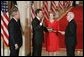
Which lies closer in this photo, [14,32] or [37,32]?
[14,32]

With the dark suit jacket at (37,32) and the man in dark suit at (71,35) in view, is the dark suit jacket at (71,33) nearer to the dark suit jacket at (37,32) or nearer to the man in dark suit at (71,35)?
the man in dark suit at (71,35)

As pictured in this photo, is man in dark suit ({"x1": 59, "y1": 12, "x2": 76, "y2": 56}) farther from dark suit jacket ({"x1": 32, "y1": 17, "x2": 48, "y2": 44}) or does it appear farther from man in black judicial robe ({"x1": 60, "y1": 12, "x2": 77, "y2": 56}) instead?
dark suit jacket ({"x1": 32, "y1": 17, "x2": 48, "y2": 44})

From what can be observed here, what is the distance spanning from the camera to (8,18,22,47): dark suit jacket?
31.7 feet

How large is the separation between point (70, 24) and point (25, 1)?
1807 millimetres

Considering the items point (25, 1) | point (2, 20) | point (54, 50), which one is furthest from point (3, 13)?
point (54, 50)

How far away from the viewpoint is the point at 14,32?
973 centimetres

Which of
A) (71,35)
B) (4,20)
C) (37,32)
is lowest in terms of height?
(71,35)

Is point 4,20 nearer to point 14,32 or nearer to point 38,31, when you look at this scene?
point 38,31

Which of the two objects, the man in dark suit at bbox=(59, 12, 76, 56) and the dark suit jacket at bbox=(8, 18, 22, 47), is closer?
the dark suit jacket at bbox=(8, 18, 22, 47)

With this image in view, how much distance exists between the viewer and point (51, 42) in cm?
1146

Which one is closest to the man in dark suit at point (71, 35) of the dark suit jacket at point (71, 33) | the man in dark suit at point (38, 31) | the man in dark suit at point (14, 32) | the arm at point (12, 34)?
the dark suit jacket at point (71, 33)

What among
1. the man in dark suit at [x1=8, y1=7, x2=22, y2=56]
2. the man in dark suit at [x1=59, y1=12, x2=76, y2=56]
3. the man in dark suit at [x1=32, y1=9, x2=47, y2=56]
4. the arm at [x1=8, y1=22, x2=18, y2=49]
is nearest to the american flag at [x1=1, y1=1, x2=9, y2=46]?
the man in dark suit at [x1=32, y1=9, x2=47, y2=56]

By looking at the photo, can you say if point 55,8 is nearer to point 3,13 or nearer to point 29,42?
point 29,42

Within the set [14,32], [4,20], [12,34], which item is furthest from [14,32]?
[4,20]
